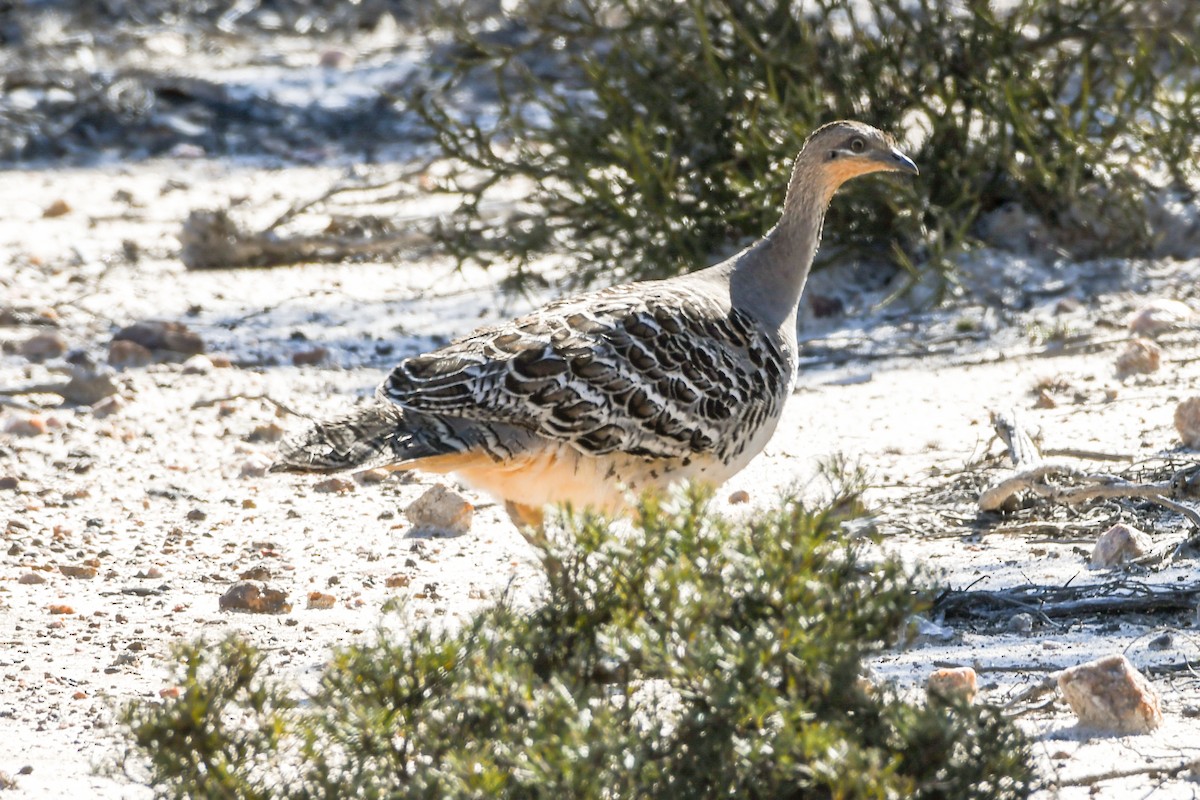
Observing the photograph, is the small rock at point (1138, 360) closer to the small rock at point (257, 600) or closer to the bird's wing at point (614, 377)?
the bird's wing at point (614, 377)

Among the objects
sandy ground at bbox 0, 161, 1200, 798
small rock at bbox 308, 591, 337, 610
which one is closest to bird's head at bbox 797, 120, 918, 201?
sandy ground at bbox 0, 161, 1200, 798

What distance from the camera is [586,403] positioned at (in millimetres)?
4832

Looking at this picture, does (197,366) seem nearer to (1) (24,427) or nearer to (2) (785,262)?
(1) (24,427)

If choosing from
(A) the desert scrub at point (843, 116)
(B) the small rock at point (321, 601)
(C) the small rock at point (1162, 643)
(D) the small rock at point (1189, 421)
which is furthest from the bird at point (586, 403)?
(A) the desert scrub at point (843, 116)

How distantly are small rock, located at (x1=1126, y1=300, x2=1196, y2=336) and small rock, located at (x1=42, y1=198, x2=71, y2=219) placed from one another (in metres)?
6.44

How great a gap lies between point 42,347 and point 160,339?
1.82 ft

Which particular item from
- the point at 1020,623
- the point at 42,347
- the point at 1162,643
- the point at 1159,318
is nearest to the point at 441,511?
the point at 1020,623

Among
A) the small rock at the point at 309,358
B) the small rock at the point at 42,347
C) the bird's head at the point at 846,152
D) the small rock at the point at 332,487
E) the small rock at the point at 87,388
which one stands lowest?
the small rock at the point at 42,347

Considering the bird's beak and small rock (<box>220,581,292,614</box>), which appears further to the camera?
the bird's beak

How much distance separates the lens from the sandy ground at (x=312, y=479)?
4168 millimetres

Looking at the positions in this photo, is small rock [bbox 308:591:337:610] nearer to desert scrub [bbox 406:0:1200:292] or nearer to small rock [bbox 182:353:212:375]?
small rock [bbox 182:353:212:375]

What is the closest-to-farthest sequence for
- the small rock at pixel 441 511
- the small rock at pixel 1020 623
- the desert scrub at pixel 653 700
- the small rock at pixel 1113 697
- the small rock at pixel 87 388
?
1. the desert scrub at pixel 653 700
2. the small rock at pixel 1113 697
3. the small rock at pixel 1020 623
4. the small rock at pixel 441 511
5. the small rock at pixel 87 388

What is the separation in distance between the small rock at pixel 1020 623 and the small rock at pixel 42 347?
5071mm

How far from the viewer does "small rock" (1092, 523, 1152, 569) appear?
471 cm
